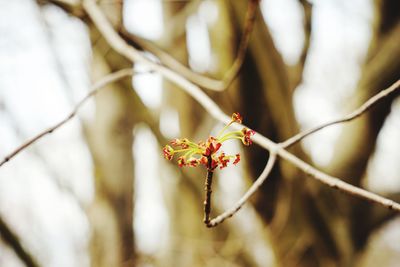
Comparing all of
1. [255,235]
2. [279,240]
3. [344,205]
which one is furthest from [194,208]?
[344,205]

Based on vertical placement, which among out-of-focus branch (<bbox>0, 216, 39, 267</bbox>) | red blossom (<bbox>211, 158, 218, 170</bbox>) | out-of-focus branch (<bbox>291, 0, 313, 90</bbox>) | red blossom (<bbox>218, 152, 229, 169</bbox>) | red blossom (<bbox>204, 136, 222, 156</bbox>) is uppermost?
red blossom (<bbox>204, 136, 222, 156</bbox>)

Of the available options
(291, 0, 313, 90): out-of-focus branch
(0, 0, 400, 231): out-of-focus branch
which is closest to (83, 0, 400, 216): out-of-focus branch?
(0, 0, 400, 231): out-of-focus branch

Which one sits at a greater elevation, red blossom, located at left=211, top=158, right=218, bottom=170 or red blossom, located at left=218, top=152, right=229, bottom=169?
red blossom, located at left=211, top=158, right=218, bottom=170

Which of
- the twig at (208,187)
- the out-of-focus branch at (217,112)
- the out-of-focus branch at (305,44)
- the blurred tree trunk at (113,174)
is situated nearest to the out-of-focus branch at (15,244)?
the blurred tree trunk at (113,174)

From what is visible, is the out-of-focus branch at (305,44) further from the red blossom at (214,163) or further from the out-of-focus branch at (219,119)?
the red blossom at (214,163)

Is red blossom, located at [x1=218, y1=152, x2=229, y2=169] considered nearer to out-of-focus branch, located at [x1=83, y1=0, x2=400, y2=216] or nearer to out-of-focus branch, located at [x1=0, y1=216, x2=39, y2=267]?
out-of-focus branch, located at [x1=83, y1=0, x2=400, y2=216]
